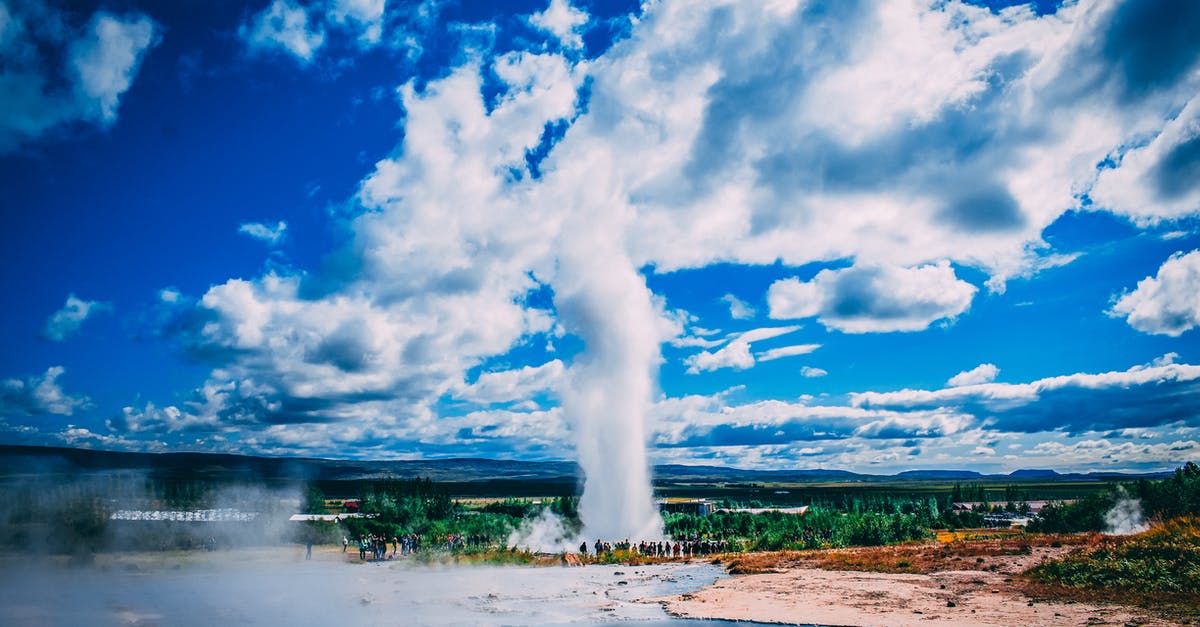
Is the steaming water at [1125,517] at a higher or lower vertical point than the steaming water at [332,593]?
lower

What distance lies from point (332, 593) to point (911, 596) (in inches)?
936

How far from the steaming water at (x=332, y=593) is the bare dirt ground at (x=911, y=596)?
249 cm

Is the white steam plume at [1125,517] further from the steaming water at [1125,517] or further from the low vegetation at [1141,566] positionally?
the low vegetation at [1141,566]

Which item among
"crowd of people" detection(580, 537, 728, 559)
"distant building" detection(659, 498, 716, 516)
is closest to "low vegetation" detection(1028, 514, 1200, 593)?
"crowd of people" detection(580, 537, 728, 559)

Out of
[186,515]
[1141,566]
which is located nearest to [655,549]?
[1141,566]

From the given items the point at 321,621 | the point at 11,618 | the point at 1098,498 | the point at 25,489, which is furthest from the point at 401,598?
the point at 1098,498

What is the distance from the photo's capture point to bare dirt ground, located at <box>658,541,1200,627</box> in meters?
22.9

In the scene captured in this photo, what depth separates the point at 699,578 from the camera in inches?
1468

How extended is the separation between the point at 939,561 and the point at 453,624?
2914 cm

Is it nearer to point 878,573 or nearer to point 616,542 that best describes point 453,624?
point 878,573

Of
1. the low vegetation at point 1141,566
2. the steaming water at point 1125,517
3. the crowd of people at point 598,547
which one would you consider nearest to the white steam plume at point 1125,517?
the steaming water at point 1125,517

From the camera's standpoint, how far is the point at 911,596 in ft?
92.8

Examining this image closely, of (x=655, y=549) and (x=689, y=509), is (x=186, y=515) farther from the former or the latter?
(x=689, y=509)

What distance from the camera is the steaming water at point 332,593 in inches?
948
